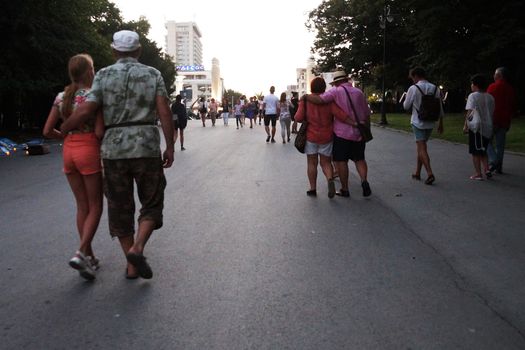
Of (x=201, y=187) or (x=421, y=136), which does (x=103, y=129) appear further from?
(x=421, y=136)

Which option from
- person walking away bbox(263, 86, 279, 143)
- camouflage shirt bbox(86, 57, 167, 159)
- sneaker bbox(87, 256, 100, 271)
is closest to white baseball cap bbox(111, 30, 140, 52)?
camouflage shirt bbox(86, 57, 167, 159)

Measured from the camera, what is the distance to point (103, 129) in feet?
13.7

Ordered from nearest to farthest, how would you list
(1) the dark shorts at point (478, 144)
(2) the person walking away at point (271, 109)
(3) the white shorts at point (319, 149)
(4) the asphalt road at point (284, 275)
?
(4) the asphalt road at point (284, 275) < (3) the white shorts at point (319, 149) < (1) the dark shorts at point (478, 144) < (2) the person walking away at point (271, 109)

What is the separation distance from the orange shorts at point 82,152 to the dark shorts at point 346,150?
4296 millimetres

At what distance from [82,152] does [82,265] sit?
85cm

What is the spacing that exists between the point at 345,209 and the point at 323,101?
164 cm

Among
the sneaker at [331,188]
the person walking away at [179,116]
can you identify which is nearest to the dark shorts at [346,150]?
the sneaker at [331,188]

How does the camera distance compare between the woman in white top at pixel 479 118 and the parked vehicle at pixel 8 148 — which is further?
the parked vehicle at pixel 8 148

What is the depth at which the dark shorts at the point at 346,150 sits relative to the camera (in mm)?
7887

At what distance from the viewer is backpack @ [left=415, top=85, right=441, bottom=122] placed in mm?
8914

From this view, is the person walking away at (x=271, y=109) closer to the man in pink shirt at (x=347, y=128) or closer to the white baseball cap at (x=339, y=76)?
the white baseball cap at (x=339, y=76)

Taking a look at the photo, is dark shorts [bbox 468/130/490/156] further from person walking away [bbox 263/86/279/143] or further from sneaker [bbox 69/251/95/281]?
person walking away [bbox 263/86/279/143]

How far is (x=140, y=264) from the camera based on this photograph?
4.04 metres

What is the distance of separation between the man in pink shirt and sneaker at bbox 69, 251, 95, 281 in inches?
175
